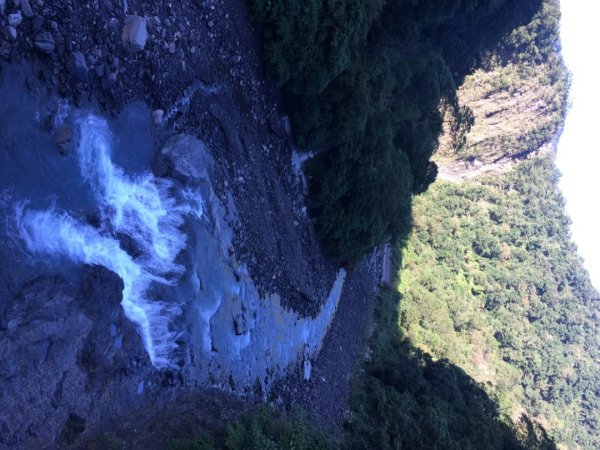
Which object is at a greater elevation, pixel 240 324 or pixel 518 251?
pixel 518 251

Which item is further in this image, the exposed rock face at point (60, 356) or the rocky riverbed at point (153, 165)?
the rocky riverbed at point (153, 165)

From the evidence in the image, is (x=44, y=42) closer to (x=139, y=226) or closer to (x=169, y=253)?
(x=139, y=226)

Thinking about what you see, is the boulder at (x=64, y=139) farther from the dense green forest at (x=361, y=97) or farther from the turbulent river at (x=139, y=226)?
the dense green forest at (x=361, y=97)

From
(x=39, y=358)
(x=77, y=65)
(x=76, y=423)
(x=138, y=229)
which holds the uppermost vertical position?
(x=77, y=65)

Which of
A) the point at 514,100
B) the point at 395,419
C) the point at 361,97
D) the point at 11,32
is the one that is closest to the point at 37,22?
the point at 11,32

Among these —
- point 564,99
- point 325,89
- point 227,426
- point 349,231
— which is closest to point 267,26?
point 325,89

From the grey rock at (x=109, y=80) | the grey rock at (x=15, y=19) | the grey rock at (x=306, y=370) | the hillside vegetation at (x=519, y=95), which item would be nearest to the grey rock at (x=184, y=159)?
the grey rock at (x=109, y=80)
